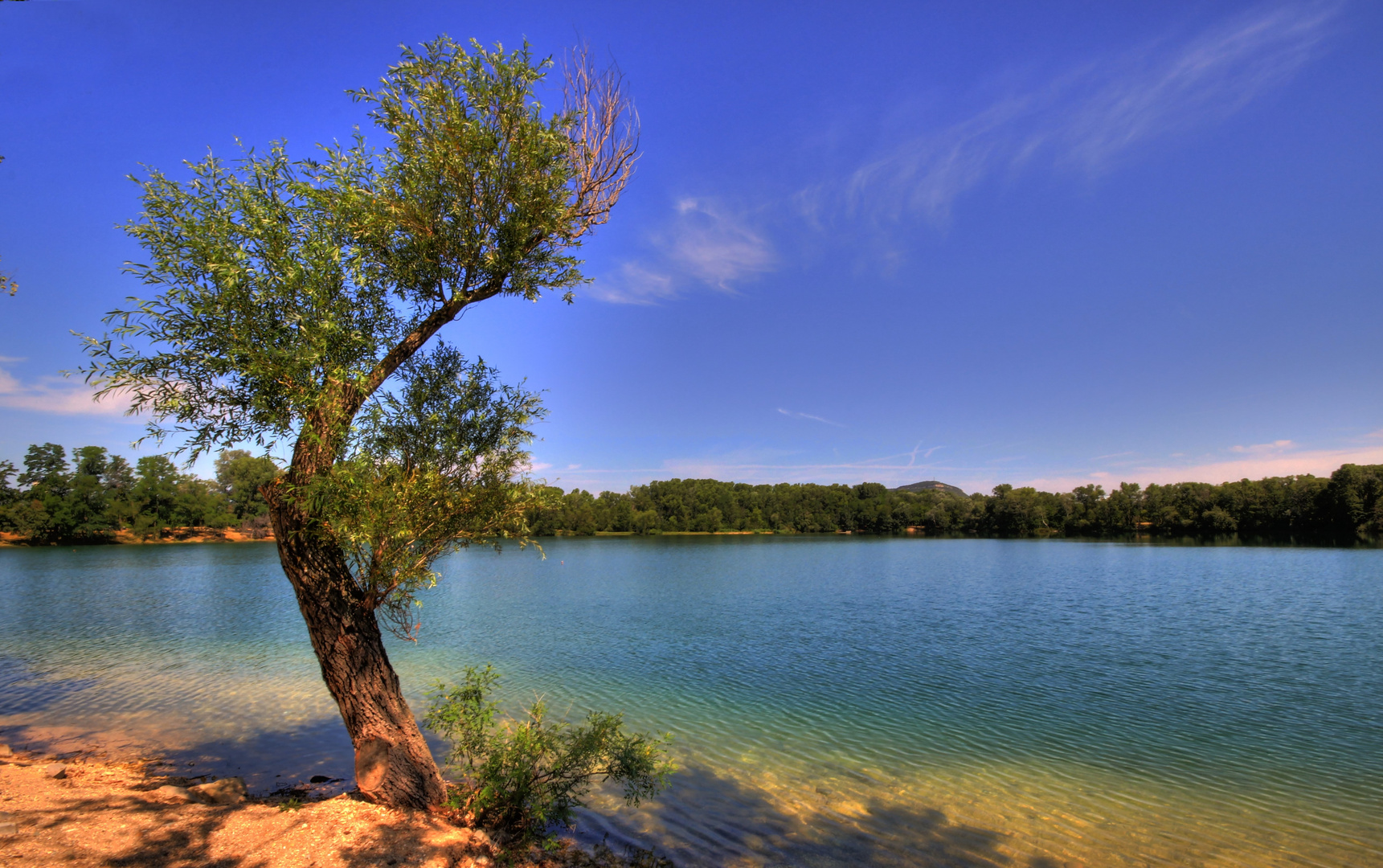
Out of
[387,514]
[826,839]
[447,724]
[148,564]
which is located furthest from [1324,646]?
[148,564]

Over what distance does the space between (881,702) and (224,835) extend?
1306 cm

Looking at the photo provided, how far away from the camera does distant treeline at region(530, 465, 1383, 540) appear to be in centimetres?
9225

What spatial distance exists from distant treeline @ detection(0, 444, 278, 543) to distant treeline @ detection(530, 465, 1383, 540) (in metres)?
50.7

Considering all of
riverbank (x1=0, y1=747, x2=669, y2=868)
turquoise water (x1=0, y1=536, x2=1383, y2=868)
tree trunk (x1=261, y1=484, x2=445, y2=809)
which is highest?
tree trunk (x1=261, y1=484, x2=445, y2=809)

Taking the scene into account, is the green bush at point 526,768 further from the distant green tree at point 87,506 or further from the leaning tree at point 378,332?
the distant green tree at point 87,506

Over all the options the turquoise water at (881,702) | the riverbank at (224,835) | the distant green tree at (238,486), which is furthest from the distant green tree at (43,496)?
the riverbank at (224,835)

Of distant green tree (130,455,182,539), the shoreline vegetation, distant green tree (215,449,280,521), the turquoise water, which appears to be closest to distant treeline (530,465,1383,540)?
the shoreline vegetation

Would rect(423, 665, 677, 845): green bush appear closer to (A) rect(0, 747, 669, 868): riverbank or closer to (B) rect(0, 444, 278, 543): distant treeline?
(A) rect(0, 747, 669, 868): riverbank

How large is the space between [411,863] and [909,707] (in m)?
11.7

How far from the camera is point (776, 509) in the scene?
5817 inches

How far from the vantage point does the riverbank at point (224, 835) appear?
5773 mm

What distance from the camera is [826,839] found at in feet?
26.8

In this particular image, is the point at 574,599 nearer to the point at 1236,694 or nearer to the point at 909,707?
the point at 909,707

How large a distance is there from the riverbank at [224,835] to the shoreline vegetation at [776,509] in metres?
36.5
